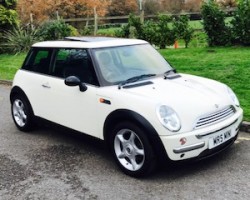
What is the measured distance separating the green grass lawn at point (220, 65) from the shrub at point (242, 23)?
49 centimetres

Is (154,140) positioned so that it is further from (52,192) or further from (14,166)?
(14,166)

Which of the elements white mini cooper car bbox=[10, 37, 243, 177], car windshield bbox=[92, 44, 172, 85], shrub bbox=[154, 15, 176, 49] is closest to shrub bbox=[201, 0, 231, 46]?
shrub bbox=[154, 15, 176, 49]

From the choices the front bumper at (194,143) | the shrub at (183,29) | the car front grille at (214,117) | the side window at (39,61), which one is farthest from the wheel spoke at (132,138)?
the shrub at (183,29)

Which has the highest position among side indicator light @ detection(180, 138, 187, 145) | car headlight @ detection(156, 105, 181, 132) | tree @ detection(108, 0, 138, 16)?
car headlight @ detection(156, 105, 181, 132)

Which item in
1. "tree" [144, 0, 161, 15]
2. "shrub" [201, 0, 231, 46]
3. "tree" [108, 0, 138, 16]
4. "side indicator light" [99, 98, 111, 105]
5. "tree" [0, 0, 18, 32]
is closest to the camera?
"side indicator light" [99, 98, 111, 105]

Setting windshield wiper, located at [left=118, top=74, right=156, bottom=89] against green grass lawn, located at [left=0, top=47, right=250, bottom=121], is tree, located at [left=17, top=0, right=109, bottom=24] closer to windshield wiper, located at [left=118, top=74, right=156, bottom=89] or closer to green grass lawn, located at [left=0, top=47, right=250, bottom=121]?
green grass lawn, located at [left=0, top=47, right=250, bottom=121]

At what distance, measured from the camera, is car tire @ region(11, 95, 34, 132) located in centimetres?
631

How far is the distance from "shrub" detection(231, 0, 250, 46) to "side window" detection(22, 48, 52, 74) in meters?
7.66

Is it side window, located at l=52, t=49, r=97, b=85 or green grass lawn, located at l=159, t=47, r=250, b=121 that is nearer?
side window, located at l=52, t=49, r=97, b=85

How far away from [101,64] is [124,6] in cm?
3685

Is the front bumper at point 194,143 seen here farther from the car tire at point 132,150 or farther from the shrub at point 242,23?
the shrub at point 242,23

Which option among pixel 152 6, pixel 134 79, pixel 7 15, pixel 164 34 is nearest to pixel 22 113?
pixel 134 79

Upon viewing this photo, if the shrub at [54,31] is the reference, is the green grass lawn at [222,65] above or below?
above

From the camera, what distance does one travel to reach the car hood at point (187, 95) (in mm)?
4387
